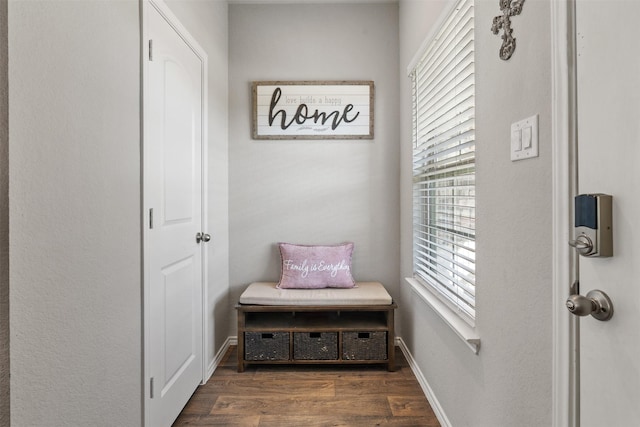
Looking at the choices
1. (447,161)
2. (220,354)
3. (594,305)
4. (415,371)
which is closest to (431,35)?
(447,161)

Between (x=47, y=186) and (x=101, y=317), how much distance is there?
0.49 metres

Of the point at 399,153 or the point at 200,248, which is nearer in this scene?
the point at 200,248

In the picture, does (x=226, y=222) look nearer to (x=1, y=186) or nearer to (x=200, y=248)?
(x=200, y=248)

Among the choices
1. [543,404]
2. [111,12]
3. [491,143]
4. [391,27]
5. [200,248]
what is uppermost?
[391,27]

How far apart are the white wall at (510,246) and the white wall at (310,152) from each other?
1.37 meters

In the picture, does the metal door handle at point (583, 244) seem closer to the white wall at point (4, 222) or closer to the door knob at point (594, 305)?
the door knob at point (594, 305)

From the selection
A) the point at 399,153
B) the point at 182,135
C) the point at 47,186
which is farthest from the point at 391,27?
the point at 47,186

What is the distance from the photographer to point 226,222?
273 centimetres

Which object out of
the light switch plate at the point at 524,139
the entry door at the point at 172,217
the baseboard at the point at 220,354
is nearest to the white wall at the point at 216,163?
the baseboard at the point at 220,354

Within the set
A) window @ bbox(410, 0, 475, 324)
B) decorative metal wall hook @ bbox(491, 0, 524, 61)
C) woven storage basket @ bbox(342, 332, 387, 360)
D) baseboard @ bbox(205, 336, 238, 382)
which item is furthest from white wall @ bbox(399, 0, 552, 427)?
baseboard @ bbox(205, 336, 238, 382)

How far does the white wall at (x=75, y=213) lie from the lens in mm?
904

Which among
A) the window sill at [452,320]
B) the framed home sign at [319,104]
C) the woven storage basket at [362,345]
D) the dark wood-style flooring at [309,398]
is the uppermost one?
the framed home sign at [319,104]

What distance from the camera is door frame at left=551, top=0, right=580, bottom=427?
2.76ft

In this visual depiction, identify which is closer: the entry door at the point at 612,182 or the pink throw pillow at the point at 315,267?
the entry door at the point at 612,182
